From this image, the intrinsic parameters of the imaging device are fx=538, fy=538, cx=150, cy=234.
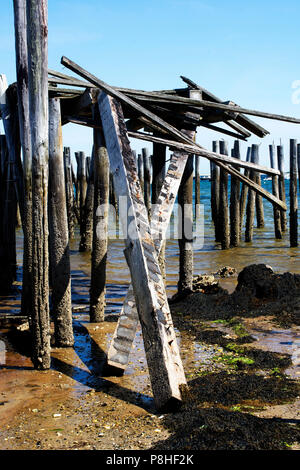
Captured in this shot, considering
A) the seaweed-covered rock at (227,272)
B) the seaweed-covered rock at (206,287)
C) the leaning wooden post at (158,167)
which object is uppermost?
the leaning wooden post at (158,167)

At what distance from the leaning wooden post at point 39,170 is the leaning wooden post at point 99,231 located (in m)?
1.59

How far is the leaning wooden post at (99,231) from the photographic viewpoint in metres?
6.45

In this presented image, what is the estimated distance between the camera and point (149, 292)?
3869 mm

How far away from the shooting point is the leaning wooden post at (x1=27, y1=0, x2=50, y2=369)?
4.73 m

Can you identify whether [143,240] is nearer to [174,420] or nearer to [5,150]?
[174,420]

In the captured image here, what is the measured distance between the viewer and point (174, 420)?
11.8ft

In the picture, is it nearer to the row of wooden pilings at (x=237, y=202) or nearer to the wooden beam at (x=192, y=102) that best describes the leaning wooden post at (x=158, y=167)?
the wooden beam at (x=192, y=102)

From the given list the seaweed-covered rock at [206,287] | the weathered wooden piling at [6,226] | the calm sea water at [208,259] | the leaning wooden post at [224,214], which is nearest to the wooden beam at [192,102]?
the seaweed-covered rock at [206,287]

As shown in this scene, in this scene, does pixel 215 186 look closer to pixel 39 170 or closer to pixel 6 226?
pixel 6 226

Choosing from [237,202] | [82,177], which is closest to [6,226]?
[237,202]

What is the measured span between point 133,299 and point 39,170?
1435mm

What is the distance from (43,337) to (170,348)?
1.64 metres

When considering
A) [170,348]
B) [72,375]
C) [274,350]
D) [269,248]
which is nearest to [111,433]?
[170,348]

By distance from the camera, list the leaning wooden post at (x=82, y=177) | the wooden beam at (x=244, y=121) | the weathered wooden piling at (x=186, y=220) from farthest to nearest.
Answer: the leaning wooden post at (x=82, y=177) → the weathered wooden piling at (x=186, y=220) → the wooden beam at (x=244, y=121)
